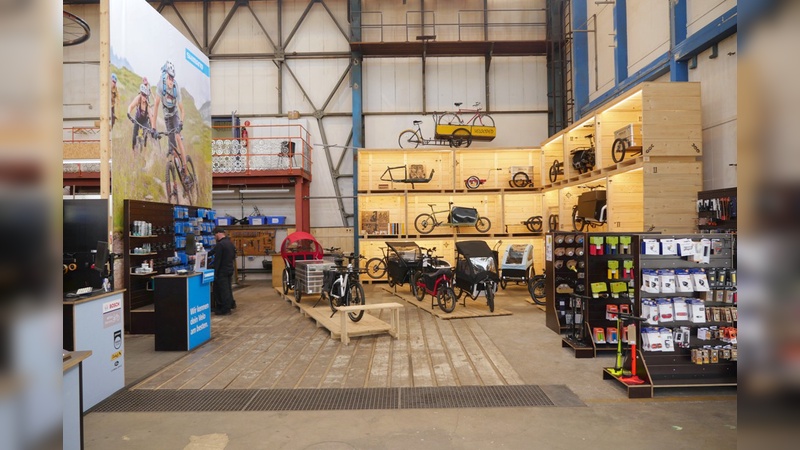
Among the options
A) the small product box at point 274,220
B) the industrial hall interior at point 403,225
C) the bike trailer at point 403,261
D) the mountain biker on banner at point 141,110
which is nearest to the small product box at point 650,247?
the industrial hall interior at point 403,225

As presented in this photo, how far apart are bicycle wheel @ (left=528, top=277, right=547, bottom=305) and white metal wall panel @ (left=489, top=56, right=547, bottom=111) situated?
8.22 m

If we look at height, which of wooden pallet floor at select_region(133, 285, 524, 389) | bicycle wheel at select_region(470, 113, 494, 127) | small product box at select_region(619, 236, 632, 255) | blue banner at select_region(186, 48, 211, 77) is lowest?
wooden pallet floor at select_region(133, 285, 524, 389)

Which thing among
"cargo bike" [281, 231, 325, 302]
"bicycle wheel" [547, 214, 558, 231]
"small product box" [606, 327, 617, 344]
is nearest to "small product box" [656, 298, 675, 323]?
"small product box" [606, 327, 617, 344]

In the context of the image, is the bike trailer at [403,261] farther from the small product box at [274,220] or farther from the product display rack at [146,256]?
the small product box at [274,220]

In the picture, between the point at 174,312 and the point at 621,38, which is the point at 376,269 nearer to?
the point at 174,312

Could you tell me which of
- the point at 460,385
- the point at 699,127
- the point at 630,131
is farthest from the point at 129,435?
the point at 699,127

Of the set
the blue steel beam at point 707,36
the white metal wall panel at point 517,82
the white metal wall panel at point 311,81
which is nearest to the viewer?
the blue steel beam at point 707,36

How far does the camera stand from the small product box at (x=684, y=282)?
4.72m

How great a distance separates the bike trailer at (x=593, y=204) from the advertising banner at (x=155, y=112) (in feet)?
28.4

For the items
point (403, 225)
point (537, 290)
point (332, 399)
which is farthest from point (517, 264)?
point (332, 399)

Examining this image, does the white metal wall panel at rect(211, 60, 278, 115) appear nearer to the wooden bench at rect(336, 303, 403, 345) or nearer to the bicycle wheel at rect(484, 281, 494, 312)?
the bicycle wheel at rect(484, 281, 494, 312)

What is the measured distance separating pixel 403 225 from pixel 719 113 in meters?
8.36

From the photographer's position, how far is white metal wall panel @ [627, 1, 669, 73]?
31.6ft

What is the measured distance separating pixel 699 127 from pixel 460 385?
6276 mm
